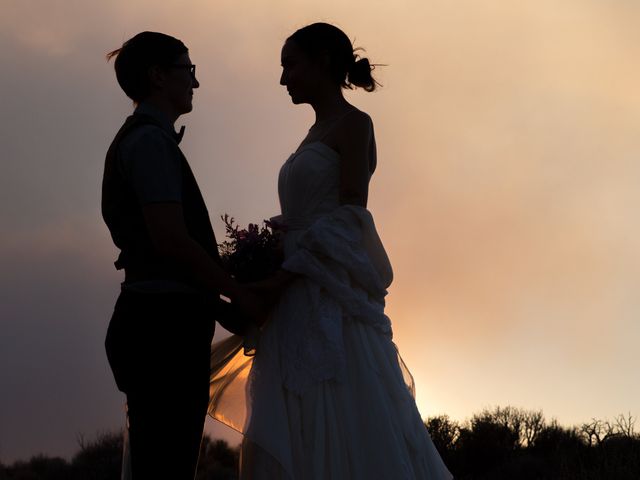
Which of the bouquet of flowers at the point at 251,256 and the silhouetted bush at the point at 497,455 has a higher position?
the silhouetted bush at the point at 497,455

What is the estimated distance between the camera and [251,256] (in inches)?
202

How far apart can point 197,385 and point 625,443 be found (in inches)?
425

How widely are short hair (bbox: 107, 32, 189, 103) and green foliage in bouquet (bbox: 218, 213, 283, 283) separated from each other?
0.89m

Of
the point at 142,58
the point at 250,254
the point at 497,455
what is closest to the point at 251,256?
the point at 250,254

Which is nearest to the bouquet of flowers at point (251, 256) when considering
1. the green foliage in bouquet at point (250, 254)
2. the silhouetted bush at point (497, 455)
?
the green foliage in bouquet at point (250, 254)

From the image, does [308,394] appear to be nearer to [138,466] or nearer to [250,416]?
[250,416]

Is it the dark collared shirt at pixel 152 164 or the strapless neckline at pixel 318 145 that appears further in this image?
the strapless neckline at pixel 318 145

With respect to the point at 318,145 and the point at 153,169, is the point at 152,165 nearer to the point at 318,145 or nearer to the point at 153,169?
the point at 153,169

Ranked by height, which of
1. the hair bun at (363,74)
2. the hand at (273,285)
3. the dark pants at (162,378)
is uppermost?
the hair bun at (363,74)

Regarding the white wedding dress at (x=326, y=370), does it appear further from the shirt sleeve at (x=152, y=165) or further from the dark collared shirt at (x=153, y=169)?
the shirt sleeve at (x=152, y=165)

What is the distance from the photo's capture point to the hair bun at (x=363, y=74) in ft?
18.6

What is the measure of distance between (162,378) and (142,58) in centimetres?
156

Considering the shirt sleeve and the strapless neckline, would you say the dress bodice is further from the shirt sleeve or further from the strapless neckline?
the shirt sleeve

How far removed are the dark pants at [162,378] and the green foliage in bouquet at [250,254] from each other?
65cm
